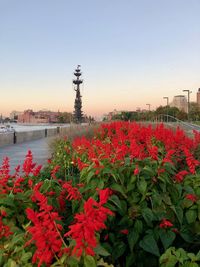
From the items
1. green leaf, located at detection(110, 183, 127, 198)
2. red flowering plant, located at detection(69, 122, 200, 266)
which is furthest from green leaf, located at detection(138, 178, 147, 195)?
green leaf, located at detection(110, 183, 127, 198)

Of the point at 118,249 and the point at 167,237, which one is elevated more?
the point at 167,237

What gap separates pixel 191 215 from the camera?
3.64 m

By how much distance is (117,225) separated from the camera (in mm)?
3662

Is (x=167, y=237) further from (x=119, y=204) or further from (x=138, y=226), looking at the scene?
(x=119, y=204)

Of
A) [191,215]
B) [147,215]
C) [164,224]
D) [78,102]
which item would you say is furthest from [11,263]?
[78,102]

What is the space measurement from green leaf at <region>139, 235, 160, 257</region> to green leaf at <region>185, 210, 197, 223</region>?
43 cm

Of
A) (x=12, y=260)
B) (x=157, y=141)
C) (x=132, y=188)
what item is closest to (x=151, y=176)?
(x=132, y=188)

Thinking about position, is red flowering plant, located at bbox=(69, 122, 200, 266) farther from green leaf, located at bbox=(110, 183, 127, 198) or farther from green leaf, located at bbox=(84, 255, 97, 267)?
green leaf, located at bbox=(84, 255, 97, 267)

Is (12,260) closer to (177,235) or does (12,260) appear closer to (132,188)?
(132,188)

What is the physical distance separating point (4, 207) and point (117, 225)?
1059 mm

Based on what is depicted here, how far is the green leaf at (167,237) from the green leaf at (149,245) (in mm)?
82

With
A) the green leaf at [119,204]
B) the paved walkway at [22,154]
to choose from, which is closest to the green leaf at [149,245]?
the green leaf at [119,204]

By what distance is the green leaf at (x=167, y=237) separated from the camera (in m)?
3.34

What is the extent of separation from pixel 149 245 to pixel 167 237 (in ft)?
0.63
